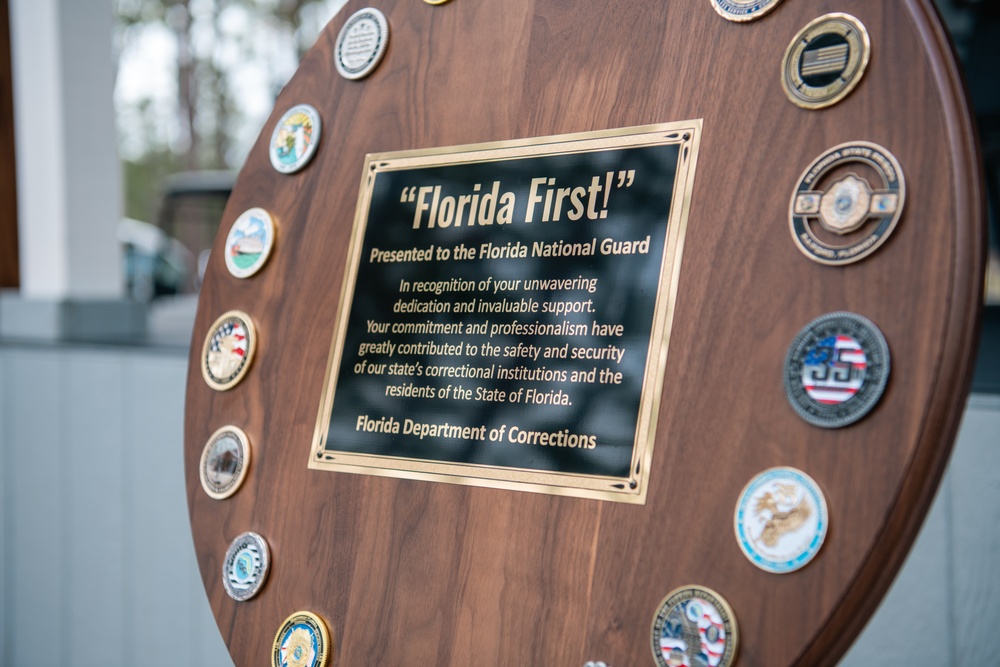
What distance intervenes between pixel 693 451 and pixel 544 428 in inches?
5.8

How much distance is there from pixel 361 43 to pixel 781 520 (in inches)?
28.0

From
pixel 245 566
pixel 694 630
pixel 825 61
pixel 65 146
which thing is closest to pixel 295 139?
pixel 245 566

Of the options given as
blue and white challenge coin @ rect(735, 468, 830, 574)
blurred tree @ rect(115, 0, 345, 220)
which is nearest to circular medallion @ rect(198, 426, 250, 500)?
blue and white challenge coin @ rect(735, 468, 830, 574)

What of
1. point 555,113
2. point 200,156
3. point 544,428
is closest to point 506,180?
point 555,113

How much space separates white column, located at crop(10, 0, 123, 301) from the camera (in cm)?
237

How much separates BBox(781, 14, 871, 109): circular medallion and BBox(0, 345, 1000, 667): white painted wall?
159 centimetres

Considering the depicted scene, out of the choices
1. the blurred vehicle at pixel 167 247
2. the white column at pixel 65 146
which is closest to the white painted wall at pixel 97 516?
the white column at pixel 65 146

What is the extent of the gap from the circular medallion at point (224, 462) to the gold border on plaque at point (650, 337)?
9 cm

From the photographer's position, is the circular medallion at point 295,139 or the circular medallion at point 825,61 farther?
the circular medallion at point 295,139

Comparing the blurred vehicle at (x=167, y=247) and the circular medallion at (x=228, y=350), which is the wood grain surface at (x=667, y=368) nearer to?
the circular medallion at (x=228, y=350)

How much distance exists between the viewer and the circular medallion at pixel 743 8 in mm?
788

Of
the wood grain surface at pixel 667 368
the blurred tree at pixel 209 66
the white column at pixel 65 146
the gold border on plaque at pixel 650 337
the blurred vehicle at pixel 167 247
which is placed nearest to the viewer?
the wood grain surface at pixel 667 368

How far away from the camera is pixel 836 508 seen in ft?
2.19

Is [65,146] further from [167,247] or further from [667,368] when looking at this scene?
[167,247]
